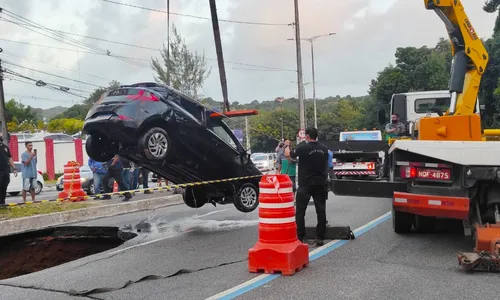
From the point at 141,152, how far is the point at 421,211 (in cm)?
449

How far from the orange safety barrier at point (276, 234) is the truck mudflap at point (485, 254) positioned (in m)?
1.85

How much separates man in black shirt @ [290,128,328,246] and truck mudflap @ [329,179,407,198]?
0.23 m

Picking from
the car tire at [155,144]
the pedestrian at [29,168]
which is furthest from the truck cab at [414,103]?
the pedestrian at [29,168]

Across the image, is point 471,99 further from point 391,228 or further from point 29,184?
point 29,184

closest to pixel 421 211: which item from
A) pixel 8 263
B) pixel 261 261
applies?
pixel 261 261

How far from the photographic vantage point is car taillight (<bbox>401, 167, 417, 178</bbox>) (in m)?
6.98

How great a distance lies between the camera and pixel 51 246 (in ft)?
32.1

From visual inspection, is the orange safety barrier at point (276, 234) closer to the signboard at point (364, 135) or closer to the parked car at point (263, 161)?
the signboard at point (364, 135)

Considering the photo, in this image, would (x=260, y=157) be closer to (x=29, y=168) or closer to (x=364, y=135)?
(x=364, y=135)

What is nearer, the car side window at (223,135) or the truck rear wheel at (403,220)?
the truck rear wheel at (403,220)

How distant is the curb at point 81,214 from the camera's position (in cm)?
1025

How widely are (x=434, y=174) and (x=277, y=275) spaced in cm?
247

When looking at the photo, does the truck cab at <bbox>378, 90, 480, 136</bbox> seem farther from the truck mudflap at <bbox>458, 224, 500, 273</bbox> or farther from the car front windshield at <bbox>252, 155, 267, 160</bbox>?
the car front windshield at <bbox>252, 155, 267, 160</bbox>

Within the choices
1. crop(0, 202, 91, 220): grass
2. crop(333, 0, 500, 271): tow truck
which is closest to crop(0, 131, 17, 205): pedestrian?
crop(0, 202, 91, 220): grass
